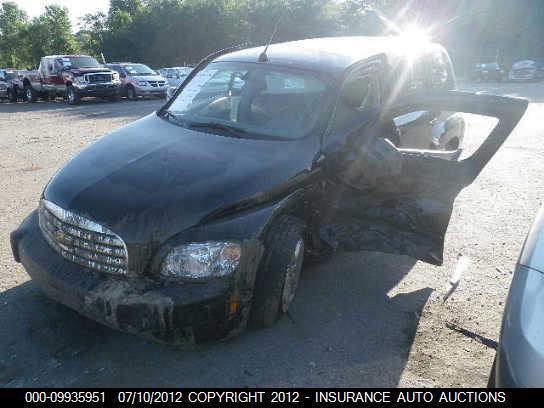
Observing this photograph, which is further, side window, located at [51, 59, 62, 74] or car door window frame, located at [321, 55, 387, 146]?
side window, located at [51, 59, 62, 74]

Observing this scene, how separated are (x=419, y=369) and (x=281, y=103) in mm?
2093

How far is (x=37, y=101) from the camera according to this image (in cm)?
2130

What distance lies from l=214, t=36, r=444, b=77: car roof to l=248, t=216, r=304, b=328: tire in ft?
4.47

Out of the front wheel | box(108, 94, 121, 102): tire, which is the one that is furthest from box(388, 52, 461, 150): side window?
box(108, 94, 121, 102): tire

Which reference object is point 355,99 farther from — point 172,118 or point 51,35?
point 51,35

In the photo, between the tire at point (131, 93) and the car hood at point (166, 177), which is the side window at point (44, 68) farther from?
the car hood at point (166, 177)

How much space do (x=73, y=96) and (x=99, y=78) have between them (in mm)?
1207

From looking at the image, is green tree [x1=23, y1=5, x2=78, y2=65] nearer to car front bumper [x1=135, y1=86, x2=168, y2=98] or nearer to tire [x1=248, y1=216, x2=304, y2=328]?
car front bumper [x1=135, y1=86, x2=168, y2=98]

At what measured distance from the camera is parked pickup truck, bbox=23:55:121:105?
18.0 m

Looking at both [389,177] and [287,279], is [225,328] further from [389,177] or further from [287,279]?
[389,177]

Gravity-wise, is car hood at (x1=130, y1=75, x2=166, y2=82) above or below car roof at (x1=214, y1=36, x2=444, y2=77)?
above

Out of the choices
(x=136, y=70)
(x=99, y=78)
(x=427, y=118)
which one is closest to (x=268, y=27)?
(x=136, y=70)

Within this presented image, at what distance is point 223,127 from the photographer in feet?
11.6

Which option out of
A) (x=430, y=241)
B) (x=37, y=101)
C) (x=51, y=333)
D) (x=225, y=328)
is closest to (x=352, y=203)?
(x=430, y=241)
